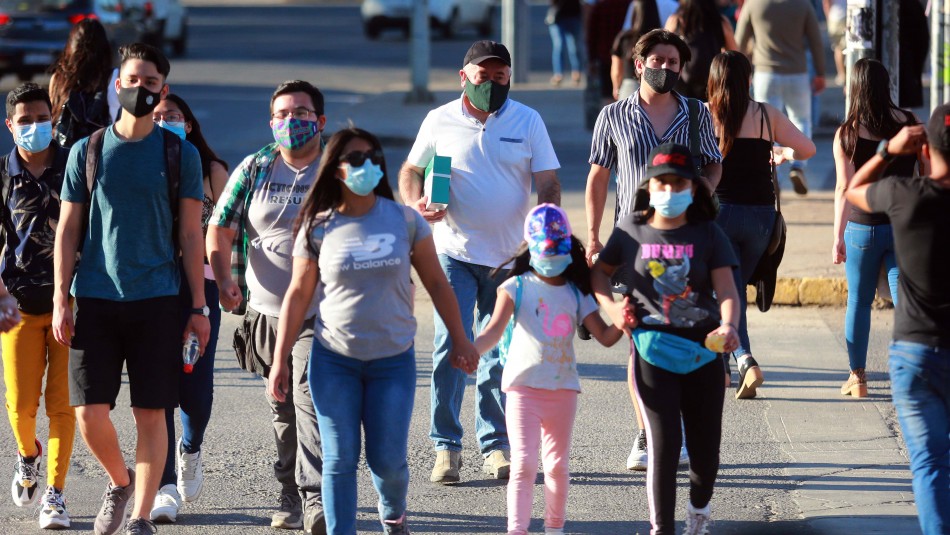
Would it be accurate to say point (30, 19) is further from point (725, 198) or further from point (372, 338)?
point (372, 338)

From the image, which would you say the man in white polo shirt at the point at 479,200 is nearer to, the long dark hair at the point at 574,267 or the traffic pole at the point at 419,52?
the long dark hair at the point at 574,267

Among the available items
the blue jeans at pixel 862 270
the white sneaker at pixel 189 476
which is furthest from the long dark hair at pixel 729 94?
the white sneaker at pixel 189 476

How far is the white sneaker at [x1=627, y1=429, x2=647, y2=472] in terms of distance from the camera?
6.71 m

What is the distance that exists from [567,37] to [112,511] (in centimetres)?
1905

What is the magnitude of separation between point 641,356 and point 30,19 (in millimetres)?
19613

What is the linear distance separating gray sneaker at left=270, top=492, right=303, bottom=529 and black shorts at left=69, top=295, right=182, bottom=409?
759 mm

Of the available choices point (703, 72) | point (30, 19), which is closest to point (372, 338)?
point (703, 72)

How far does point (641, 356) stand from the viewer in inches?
210

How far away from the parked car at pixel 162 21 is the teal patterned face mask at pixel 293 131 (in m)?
21.9

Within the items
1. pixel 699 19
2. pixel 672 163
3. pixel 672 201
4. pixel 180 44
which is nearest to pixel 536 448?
pixel 672 201

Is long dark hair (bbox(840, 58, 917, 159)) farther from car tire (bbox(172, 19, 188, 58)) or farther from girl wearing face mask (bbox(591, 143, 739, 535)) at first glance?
car tire (bbox(172, 19, 188, 58))

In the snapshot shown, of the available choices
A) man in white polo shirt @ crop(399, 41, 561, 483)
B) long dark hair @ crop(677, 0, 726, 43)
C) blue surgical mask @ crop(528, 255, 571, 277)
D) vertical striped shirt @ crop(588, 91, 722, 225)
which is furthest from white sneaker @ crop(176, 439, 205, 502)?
long dark hair @ crop(677, 0, 726, 43)

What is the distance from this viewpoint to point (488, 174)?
662 centimetres

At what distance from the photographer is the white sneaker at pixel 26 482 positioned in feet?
20.3
